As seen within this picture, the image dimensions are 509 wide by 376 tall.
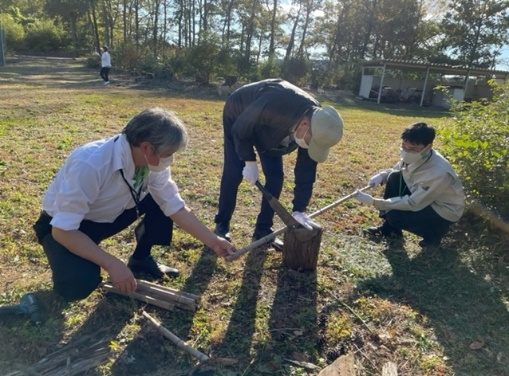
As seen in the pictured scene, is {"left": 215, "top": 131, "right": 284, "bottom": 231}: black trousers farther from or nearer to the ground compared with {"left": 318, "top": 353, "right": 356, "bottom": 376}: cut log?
farther from the ground

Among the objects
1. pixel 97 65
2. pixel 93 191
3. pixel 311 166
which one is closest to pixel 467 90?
pixel 97 65

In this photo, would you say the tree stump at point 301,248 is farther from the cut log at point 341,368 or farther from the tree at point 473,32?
the tree at point 473,32

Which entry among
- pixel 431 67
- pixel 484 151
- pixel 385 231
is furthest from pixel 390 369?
pixel 431 67

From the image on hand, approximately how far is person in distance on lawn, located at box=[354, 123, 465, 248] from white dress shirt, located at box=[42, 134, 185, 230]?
2.05 meters

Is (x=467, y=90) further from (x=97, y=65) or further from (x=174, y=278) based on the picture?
(x=174, y=278)

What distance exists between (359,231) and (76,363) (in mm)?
2742

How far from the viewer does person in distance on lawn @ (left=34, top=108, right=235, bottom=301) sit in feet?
6.89

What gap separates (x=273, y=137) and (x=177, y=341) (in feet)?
5.10

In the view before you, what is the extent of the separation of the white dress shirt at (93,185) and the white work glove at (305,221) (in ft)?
3.70

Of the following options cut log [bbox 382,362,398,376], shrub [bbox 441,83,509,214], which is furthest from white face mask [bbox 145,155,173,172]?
shrub [bbox 441,83,509,214]

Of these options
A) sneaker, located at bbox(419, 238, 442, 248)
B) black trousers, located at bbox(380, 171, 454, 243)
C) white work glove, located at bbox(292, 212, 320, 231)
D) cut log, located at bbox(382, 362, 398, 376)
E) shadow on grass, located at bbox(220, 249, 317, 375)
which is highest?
white work glove, located at bbox(292, 212, 320, 231)

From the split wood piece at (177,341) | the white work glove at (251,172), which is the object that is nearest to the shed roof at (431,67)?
the white work glove at (251,172)

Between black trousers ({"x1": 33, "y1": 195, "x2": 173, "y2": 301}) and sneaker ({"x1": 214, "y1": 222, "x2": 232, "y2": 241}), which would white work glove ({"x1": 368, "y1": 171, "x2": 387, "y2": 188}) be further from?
black trousers ({"x1": 33, "y1": 195, "x2": 173, "y2": 301})

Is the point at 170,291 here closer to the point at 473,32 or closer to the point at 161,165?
the point at 161,165
